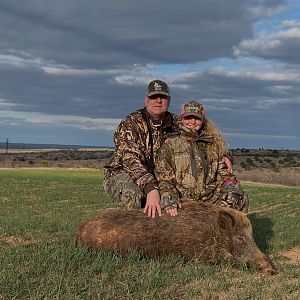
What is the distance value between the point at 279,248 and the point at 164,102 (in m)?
Answer: 3.47

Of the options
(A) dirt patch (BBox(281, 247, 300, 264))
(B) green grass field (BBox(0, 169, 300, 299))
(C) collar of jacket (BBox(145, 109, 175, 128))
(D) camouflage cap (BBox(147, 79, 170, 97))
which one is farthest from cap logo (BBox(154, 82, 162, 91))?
(A) dirt patch (BBox(281, 247, 300, 264))

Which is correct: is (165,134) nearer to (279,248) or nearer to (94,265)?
(94,265)

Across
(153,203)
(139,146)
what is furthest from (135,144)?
(153,203)

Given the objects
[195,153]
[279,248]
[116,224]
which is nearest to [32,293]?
[116,224]

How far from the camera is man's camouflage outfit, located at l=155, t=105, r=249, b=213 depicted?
7.16 meters

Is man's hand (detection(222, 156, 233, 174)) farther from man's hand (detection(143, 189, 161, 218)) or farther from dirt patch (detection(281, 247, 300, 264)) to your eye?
dirt patch (detection(281, 247, 300, 264))

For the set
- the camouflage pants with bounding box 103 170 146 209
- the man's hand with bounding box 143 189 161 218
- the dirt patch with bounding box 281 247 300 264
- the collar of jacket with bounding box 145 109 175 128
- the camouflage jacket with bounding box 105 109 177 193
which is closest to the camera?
the man's hand with bounding box 143 189 161 218

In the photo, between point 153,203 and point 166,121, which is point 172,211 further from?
point 166,121

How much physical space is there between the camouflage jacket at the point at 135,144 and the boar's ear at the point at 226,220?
111 centimetres

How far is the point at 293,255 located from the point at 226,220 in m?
2.42

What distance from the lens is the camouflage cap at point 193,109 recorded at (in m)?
7.20

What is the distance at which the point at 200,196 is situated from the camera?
24.0 ft

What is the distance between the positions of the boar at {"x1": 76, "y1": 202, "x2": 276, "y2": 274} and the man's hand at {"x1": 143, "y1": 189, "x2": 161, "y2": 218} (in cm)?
10

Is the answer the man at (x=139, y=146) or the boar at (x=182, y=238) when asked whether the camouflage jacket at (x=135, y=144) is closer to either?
the man at (x=139, y=146)
